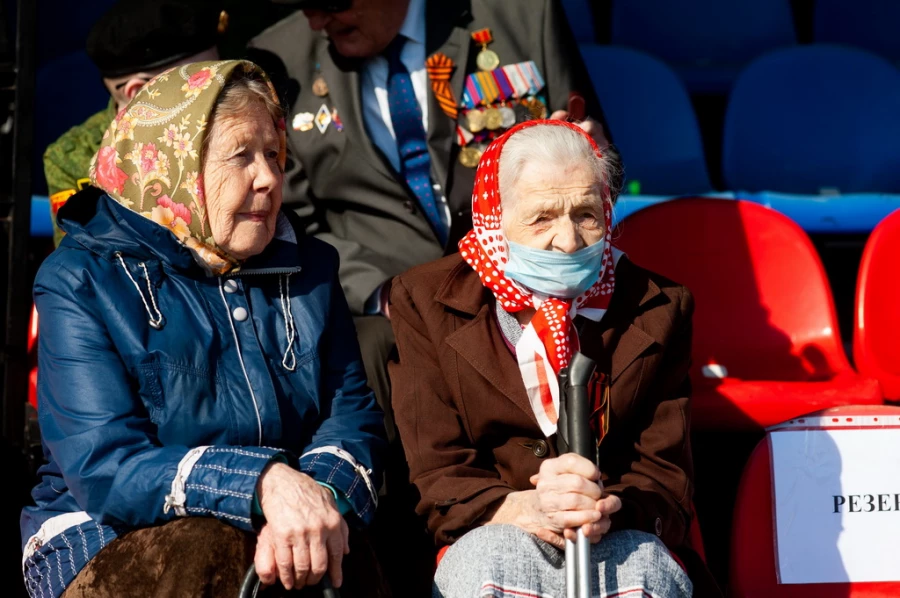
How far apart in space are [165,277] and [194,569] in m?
0.66

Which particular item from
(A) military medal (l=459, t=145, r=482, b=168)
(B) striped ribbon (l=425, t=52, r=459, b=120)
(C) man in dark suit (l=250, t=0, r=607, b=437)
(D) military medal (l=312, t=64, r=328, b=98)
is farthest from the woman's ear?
(A) military medal (l=459, t=145, r=482, b=168)

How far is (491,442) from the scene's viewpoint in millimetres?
2879

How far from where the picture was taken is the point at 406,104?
377cm

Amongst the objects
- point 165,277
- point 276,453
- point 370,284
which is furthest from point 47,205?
point 276,453

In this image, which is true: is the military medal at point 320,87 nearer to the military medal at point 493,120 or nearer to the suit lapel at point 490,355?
the military medal at point 493,120

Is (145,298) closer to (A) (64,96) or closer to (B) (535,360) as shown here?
(B) (535,360)

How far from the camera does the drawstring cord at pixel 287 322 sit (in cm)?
274

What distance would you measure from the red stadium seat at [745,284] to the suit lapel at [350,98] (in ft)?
2.54

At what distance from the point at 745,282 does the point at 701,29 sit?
81.9 inches

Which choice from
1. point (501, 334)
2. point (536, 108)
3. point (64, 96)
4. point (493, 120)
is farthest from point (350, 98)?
point (64, 96)

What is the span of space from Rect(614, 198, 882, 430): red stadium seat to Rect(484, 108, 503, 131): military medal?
0.50m

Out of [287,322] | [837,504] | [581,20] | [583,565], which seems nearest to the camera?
[583,565]

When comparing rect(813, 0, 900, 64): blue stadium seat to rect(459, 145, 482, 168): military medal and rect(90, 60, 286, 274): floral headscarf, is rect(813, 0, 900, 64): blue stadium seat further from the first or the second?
rect(90, 60, 286, 274): floral headscarf

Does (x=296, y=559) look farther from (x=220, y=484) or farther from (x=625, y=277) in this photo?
(x=625, y=277)
